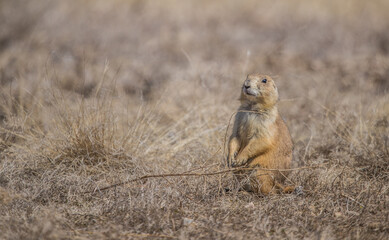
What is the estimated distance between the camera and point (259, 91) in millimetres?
4094

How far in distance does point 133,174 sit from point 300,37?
8.26 meters

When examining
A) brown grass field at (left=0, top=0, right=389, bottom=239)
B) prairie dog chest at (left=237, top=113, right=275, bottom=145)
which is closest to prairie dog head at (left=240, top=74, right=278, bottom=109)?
prairie dog chest at (left=237, top=113, right=275, bottom=145)

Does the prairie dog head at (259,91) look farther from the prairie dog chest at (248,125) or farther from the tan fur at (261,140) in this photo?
the prairie dog chest at (248,125)

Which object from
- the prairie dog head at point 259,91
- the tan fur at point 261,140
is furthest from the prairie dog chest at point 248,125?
the prairie dog head at point 259,91

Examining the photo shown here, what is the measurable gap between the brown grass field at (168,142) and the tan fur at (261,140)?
0.15m

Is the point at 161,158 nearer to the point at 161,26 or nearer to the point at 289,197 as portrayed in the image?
the point at 289,197

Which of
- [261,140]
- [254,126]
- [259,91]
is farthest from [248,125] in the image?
[259,91]

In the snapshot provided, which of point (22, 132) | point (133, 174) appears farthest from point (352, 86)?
point (22, 132)

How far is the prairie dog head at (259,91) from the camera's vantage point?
13.3ft

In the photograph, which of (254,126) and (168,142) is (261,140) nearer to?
(254,126)

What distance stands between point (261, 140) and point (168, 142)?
1.36 m

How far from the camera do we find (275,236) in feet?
10.3

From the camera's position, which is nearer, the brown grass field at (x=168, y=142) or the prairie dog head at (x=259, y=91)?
the brown grass field at (x=168, y=142)

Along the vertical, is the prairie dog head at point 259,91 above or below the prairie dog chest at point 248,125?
above
